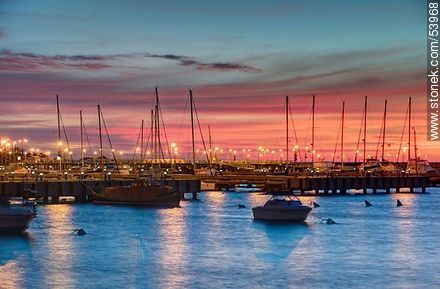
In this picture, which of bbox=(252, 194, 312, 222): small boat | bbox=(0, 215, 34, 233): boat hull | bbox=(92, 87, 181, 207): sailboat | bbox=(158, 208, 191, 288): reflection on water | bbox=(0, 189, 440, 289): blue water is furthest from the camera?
bbox=(92, 87, 181, 207): sailboat

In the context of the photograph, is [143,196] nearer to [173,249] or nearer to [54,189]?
[54,189]

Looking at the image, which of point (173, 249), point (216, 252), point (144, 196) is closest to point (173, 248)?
point (173, 249)

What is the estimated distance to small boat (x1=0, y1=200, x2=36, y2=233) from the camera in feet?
199

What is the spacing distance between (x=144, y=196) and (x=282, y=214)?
27.8m

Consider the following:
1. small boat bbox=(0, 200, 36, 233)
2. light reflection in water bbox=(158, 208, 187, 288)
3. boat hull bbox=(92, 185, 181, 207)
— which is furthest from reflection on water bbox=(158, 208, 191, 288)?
small boat bbox=(0, 200, 36, 233)

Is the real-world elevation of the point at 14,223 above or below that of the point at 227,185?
below

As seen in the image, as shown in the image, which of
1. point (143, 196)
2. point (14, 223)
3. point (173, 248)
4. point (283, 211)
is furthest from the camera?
point (143, 196)

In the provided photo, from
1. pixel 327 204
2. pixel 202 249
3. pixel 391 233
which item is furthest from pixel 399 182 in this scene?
pixel 202 249

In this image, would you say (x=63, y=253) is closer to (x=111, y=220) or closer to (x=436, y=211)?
(x=111, y=220)

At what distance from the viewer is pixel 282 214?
2886 inches

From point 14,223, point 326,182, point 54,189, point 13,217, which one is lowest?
point 14,223

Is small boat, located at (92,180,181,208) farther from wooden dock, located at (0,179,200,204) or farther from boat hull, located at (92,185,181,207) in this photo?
wooden dock, located at (0,179,200,204)

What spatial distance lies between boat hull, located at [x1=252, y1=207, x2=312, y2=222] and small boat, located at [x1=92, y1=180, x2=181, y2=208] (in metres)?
23.8

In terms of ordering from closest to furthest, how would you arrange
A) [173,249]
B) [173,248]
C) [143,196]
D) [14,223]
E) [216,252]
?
[216,252]
[173,249]
[173,248]
[14,223]
[143,196]
